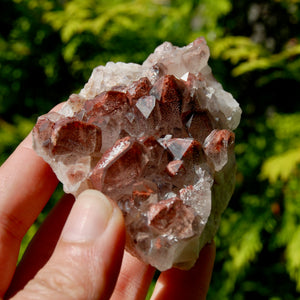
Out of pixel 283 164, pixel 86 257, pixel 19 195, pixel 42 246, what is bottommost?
pixel 283 164

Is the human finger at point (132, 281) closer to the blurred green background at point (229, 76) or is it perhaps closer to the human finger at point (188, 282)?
the human finger at point (188, 282)

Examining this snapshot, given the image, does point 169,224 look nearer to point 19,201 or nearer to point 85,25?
point 19,201

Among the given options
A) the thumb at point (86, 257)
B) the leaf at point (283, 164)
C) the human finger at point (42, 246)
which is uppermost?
the thumb at point (86, 257)

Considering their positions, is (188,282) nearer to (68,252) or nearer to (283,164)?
(68,252)

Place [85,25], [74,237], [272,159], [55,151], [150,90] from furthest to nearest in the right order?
[85,25] < [272,159] < [150,90] < [55,151] < [74,237]

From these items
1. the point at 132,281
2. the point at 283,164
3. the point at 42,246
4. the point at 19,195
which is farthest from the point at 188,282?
the point at 283,164

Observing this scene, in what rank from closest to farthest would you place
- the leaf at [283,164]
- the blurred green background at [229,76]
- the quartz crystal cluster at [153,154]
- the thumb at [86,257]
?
the thumb at [86,257] < the quartz crystal cluster at [153,154] < the leaf at [283,164] < the blurred green background at [229,76]

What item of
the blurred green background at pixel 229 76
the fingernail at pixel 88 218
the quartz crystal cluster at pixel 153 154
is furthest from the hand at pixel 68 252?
the blurred green background at pixel 229 76

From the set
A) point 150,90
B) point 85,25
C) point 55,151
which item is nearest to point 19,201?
point 55,151
